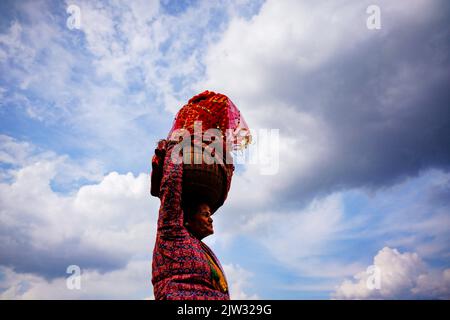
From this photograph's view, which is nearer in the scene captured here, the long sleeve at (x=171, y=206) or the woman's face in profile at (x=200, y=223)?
the long sleeve at (x=171, y=206)

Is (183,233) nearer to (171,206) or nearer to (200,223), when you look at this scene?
(171,206)

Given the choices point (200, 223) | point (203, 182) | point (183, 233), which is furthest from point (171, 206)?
point (200, 223)

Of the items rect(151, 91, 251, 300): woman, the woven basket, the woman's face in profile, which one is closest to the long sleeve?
rect(151, 91, 251, 300): woman

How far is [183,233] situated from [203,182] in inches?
34.0

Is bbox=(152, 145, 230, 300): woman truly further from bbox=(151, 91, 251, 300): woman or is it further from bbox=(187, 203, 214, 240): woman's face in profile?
bbox=(187, 203, 214, 240): woman's face in profile

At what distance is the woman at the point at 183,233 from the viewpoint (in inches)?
184

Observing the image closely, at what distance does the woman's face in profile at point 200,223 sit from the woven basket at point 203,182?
0.16 meters

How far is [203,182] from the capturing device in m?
5.49

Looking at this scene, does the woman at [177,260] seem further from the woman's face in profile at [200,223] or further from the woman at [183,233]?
the woman's face in profile at [200,223]

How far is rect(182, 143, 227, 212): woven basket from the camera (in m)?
5.39

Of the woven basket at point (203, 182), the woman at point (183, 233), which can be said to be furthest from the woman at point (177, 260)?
the woven basket at point (203, 182)

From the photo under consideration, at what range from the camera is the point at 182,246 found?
15.9 feet
